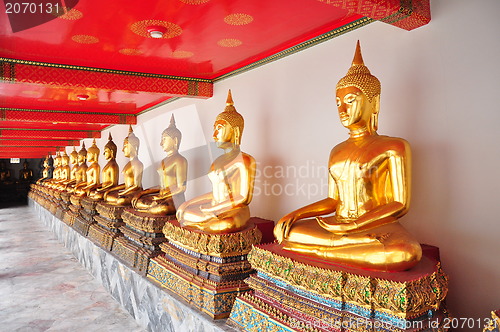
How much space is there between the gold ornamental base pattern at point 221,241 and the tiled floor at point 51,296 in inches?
43.9

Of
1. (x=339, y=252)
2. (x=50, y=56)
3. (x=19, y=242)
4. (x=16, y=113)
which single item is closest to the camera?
(x=339, y=252)

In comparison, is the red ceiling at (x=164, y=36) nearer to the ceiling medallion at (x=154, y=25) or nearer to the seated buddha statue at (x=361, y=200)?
the ceiling medallion at (x=154, y=25)

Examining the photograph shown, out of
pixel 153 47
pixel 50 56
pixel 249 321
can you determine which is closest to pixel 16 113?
pixel 50 56

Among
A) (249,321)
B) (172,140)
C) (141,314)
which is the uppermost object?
(172,140)

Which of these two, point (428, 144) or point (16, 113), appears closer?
point (428, 144)

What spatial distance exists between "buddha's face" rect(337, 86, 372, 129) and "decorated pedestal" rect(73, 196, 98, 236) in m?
4.69

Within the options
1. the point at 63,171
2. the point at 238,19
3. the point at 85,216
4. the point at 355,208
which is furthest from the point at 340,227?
the point at 63,171

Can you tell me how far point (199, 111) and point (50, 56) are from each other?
190 centimetres

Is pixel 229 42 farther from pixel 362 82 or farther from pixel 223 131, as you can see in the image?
pixel 362 82

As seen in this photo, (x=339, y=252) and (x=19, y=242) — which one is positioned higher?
(x=339, y=252)

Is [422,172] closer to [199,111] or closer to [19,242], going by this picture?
[199,111]

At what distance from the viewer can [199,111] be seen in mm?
4988

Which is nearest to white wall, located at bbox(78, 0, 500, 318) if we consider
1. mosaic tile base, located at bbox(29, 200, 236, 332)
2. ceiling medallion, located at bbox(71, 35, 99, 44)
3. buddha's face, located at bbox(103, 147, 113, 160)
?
mosaic tile base, located at bbox(29, 200, 236, 332)

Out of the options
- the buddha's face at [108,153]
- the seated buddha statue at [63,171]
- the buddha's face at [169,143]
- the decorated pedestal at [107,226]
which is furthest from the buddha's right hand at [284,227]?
the seated buddha statue at [63,171]
